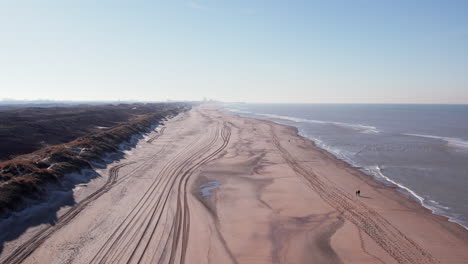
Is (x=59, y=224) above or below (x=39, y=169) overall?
below

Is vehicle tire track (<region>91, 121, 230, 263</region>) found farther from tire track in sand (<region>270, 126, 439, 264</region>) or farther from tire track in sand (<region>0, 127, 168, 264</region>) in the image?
tire track in sand (<region>270, 126, 439, 264</region>)

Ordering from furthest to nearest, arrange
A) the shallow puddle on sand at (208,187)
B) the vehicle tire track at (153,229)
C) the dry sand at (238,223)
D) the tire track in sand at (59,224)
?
the shallow puddle on sand at (208,187) → the dry sand at (238,223) → the vehicle tire track at (153,229) → the tire track in sand at (59,224)

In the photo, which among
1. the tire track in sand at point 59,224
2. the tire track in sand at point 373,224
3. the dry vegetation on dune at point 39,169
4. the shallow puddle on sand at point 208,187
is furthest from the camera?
the shallow puddle on sand at point 208,187

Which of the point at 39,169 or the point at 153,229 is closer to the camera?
the point at 153,229

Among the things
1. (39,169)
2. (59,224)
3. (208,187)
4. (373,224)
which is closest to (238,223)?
(208,187)

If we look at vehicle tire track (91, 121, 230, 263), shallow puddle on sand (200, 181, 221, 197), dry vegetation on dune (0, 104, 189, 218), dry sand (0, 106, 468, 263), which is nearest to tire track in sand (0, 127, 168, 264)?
dry sand (0, 106, 468, 263)

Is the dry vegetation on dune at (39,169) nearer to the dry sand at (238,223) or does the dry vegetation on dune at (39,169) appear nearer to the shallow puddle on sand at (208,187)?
the dry sand at (238,223)

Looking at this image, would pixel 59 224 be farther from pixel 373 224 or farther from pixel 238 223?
pixel 373 224

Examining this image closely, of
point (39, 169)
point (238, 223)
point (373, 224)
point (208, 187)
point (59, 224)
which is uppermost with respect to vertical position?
point (39, 169)

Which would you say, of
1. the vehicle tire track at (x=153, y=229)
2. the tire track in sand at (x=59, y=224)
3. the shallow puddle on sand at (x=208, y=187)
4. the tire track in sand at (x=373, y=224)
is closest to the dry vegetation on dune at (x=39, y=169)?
the tire track in sand at (x=59, y=224)

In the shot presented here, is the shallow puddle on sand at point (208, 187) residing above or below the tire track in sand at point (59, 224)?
below
